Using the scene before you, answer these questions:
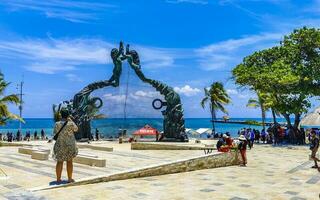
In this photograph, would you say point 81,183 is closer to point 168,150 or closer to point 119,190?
point 119,190

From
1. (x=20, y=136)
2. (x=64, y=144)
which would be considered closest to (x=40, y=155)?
(x=64, y=144)

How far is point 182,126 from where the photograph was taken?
32.4 meters

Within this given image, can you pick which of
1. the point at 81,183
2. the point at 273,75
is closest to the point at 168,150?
the point at 273,75

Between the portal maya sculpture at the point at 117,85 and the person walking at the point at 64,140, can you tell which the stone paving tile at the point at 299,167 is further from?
the portal maya sculpture at the point at 117,85

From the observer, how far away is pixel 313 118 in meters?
34.2

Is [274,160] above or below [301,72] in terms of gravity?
below

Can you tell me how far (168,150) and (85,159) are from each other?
421 inches

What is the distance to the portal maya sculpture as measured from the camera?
106 feet

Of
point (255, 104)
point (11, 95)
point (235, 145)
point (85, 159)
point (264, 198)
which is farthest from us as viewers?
point (255, 104)

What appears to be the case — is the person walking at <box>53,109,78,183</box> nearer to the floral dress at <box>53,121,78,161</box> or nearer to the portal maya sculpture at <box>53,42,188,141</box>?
the floral dress at <box>53,121,78,161</box>

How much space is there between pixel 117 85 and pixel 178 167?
20.1m

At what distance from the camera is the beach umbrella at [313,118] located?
3353cm

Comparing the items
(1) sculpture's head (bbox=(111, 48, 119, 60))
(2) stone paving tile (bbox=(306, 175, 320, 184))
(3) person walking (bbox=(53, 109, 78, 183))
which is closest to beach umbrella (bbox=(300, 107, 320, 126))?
(1) sculpture's head (bbox=(111, 48, 119, 60))

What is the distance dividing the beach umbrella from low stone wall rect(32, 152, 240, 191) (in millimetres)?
17943
